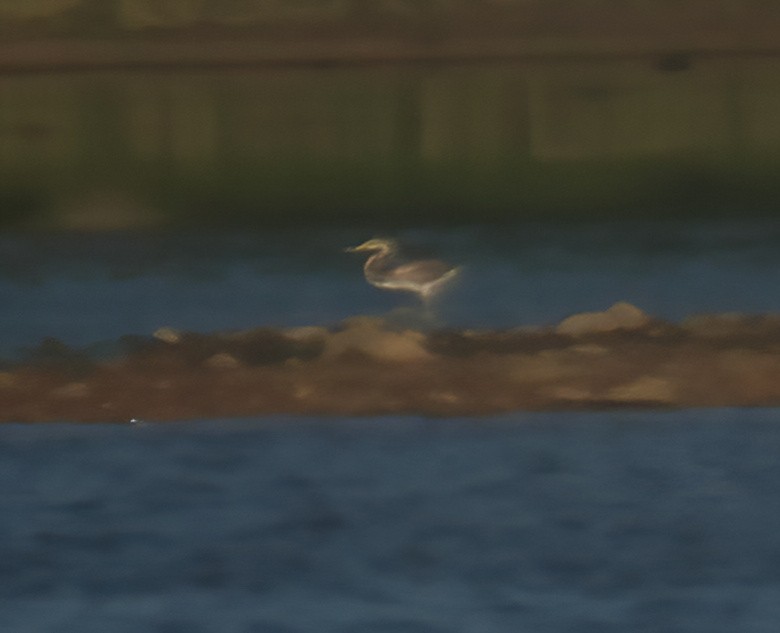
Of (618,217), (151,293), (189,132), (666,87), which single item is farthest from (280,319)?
(666,87)

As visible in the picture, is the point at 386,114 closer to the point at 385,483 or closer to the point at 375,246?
the point at 375,246

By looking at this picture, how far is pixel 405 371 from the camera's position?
5562mm

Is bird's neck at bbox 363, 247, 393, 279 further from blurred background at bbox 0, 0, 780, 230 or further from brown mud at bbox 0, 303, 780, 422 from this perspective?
blurred background at bbox 0, 0, 780, 230

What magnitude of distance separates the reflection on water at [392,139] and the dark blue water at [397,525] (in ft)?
4.99

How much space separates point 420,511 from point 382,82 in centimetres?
249

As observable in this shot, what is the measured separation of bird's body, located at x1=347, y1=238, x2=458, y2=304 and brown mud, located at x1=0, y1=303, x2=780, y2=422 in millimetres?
218

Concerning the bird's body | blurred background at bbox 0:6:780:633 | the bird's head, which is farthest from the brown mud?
the bird's head

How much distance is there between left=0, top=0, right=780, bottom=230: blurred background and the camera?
6.58m

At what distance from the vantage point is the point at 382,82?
21.7 feet

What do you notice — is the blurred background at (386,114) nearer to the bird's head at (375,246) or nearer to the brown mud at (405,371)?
the bird's head at (375,246)

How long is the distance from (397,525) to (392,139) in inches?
96.6

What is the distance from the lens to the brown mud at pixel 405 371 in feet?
17.8

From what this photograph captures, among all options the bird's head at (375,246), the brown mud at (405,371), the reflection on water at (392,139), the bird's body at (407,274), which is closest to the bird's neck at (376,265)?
the bird's body at (407,274)

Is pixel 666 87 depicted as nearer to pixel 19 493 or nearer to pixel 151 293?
pixel 151 293
